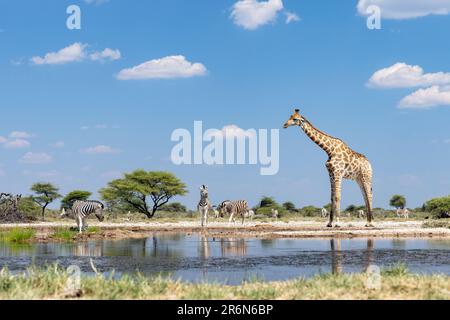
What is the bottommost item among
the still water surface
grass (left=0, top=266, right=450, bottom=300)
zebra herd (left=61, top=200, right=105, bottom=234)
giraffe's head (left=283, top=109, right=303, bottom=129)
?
the still water surface

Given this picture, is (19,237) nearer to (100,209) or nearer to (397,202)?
(100,209)

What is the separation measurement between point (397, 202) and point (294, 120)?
128 ft

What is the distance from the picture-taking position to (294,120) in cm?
2683

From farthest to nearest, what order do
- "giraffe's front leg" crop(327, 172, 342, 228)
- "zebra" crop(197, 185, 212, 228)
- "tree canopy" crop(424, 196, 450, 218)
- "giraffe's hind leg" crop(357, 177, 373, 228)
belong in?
"tree canopy" crop(424, 196, 450, 218)
"zebra" crop(197, 185, 212, 228)
"giraffe's hind leg" crop(357, 177, 373, 228)
"giraffe's front leg" crop(327, 172, 342, 228)

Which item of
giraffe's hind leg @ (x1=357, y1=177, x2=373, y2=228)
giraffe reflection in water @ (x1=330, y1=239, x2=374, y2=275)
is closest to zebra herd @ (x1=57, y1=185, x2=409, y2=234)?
giraffe's hind leg @ (x1=357, y1=177, x2=373, y2=228)

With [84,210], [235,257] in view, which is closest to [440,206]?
[84,210]

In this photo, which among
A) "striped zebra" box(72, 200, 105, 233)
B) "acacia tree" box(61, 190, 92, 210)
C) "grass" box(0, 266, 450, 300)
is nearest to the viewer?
"grass" box(0, 266, 450, 300)

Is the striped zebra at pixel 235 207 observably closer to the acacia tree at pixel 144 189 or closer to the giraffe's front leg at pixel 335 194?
the giraffe's front leg at pixel 335 194

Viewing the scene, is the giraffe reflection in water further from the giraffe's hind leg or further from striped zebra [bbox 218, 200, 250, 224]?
striped zebra [bbox 218, 200, 250, 224]

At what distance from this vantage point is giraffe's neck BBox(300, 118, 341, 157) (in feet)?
87.7

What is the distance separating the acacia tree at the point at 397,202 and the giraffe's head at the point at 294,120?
39.0 meters
